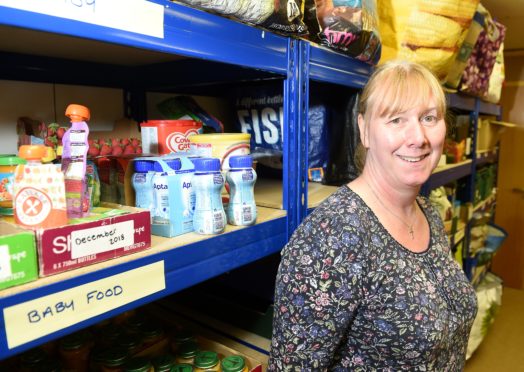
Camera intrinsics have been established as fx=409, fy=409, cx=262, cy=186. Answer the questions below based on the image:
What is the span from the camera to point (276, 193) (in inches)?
53.4

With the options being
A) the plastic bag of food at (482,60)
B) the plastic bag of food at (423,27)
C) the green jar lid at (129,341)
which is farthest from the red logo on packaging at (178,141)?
the plastic bag of food at (482,60)

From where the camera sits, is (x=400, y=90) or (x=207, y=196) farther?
(x=400, y=90)

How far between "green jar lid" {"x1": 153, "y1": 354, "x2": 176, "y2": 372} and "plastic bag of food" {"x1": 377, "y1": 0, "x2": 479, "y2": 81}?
1.34 meters

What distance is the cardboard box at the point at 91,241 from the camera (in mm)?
578

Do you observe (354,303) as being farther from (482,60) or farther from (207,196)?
(482,60)

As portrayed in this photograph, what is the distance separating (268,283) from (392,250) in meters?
0.51

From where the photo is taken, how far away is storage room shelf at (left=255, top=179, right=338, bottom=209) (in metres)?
1.19

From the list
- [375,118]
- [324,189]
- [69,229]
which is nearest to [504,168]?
[324,189]

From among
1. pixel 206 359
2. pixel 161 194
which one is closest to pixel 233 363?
pixel 206 359

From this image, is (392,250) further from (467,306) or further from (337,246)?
(467,306)

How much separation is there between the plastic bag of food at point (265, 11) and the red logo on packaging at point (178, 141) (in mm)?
373

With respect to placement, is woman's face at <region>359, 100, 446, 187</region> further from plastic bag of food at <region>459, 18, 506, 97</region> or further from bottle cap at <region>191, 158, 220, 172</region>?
plastic bag of food at <region>459, 18, 506, 97</region>

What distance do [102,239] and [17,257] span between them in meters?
0.12

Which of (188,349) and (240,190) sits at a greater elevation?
(240,190)
